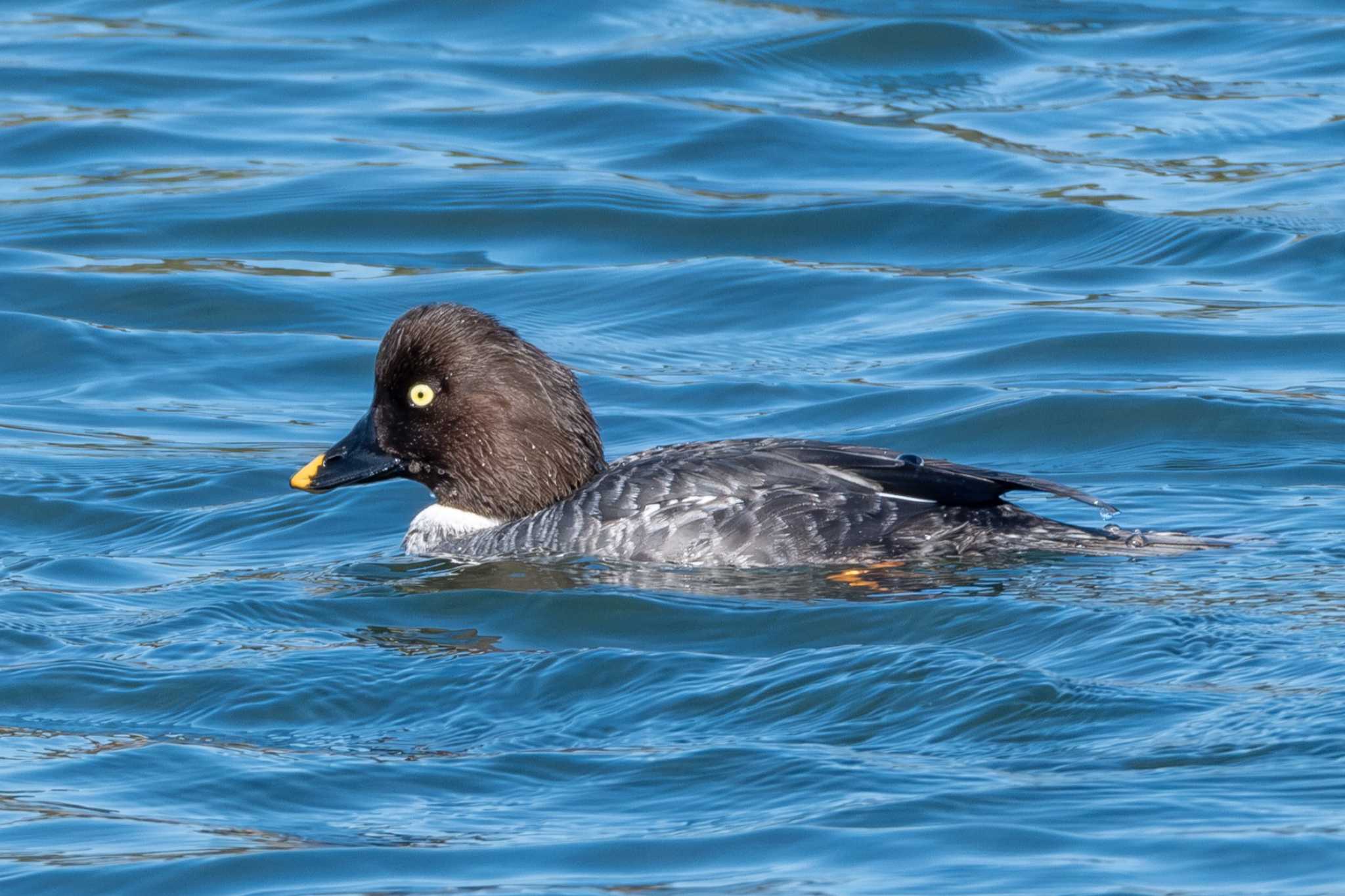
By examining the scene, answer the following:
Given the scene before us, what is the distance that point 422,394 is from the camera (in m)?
8.66

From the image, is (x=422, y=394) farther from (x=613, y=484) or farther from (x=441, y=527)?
(x=613, y=484)

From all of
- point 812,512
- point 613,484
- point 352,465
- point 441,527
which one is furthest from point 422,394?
point 812,512

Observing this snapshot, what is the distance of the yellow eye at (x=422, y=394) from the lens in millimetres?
8656

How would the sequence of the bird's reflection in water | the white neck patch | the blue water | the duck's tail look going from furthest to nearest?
the white neck patch, the duck's tail, the bird's reflection in water, the blue water

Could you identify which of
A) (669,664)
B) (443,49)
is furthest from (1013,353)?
(443,49)

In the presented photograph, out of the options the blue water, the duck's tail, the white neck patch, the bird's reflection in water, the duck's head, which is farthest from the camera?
the white neck patch

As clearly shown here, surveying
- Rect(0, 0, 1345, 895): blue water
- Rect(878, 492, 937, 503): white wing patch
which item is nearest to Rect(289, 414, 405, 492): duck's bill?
Rect(0, 0, 1345, 895): blue water

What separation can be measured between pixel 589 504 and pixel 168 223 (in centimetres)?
701

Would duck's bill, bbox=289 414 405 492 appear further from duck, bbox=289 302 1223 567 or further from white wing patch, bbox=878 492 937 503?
white wing patch, bbox=878 492 937 503

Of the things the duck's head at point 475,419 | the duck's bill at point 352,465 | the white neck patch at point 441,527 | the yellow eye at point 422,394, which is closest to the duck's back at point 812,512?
the duck's head at point 475,419

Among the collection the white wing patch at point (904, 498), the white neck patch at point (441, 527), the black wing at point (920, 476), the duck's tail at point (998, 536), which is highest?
the black wing at point (920, 476)

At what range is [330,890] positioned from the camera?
5.44 meters

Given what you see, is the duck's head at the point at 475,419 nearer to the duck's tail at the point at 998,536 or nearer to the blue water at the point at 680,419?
the blue water at the point at 680,419

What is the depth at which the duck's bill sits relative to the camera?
8.71 meters
